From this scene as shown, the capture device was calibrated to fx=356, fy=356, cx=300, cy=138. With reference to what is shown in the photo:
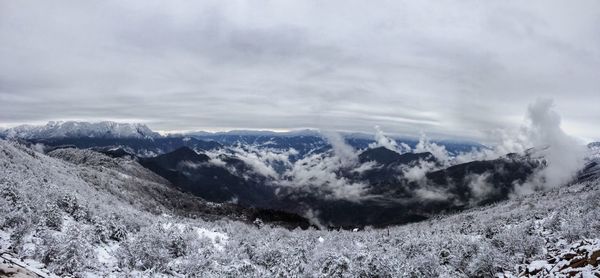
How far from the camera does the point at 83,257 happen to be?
22.1m

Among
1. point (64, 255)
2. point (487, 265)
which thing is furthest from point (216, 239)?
point (487, 265)

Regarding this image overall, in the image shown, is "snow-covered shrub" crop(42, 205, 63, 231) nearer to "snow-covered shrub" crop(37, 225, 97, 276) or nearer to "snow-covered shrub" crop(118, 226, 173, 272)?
"snow-covered shrub" crop(118, 226, 173, 272)

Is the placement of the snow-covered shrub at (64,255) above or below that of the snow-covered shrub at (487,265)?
above

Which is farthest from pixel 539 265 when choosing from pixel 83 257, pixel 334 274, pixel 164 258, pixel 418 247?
pixel 83 257

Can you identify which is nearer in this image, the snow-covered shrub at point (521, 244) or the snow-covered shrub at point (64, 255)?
the snow-covered shrub at point (64, 255)

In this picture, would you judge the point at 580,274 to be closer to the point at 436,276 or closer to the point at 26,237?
the point at 436,276

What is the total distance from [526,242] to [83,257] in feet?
113

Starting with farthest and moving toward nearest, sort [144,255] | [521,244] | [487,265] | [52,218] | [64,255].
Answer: [521,244]
[52,218]
[144,255]
[487,265]
[64,255]

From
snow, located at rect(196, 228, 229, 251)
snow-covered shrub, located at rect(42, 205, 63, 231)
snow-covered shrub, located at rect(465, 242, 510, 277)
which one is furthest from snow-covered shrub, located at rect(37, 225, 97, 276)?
snow-covered shrub, located at rect(465, 242, 510, 277)

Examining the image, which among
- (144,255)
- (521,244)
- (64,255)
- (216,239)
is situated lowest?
(216,239)

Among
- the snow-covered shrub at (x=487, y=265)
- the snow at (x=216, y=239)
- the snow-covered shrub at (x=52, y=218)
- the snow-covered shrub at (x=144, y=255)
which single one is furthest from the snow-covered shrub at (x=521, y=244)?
the snow-covered shrub at (x=52, y=218)

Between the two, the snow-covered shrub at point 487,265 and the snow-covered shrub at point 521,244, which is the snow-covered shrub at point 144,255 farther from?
the snow-covered shrub at point 521,244

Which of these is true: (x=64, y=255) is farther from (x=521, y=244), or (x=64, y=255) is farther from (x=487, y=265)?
(x=521, y=244)

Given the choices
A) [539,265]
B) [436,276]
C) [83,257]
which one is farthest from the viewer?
[436,276]
